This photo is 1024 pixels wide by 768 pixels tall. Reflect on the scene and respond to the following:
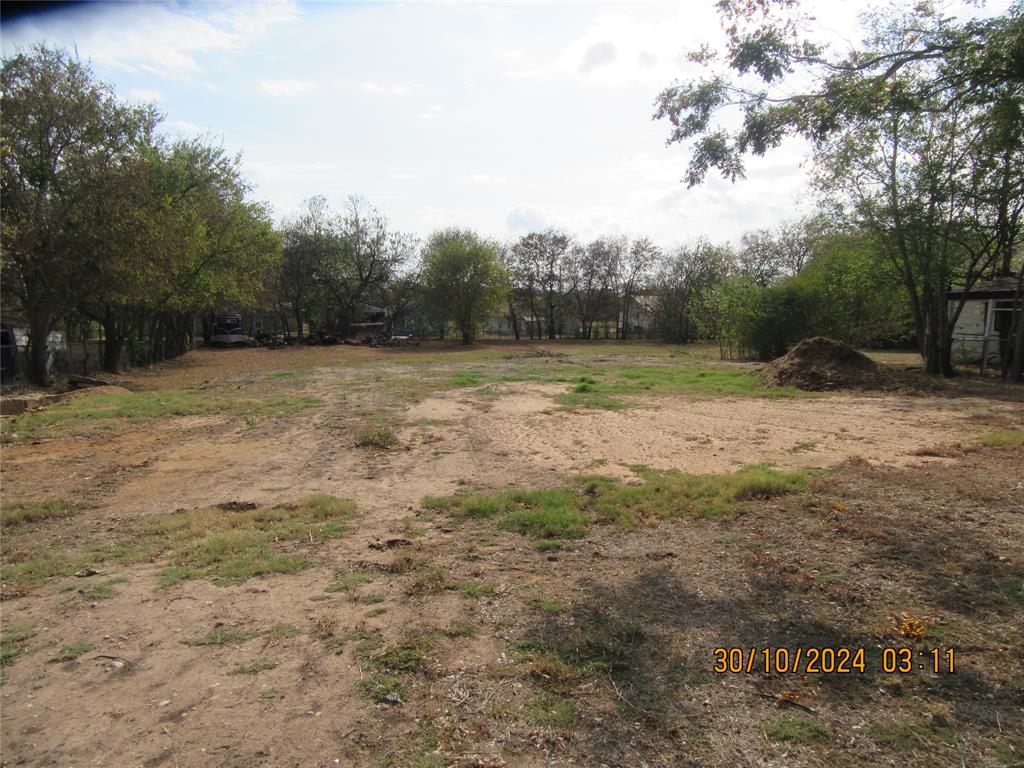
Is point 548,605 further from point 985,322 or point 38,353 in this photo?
point 985,322

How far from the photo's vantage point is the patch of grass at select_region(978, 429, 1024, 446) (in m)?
8.58

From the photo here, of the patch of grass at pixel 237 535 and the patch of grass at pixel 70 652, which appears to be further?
the patch of grass at pixel 237 535

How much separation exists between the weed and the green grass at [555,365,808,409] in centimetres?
973

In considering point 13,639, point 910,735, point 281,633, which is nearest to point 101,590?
point 13,639

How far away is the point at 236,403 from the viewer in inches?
556

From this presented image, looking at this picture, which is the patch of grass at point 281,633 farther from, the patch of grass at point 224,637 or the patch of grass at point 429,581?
the patch of grass at point 429,581

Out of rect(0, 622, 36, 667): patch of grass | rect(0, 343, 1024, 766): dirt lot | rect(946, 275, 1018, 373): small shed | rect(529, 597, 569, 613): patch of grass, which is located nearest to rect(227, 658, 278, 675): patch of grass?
rect(0, 343, 1024, 766): dirt lot

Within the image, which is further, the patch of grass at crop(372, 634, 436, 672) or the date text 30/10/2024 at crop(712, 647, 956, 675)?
the patch of grass at crop(372, 634, 436, 672)

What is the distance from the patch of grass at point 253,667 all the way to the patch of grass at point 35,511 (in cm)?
432

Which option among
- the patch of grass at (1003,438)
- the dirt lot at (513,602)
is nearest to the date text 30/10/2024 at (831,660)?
the dirt lot at (513,602)

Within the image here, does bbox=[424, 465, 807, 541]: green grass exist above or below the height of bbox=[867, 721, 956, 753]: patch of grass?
above

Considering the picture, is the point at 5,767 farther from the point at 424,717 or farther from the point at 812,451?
the point at 812,451

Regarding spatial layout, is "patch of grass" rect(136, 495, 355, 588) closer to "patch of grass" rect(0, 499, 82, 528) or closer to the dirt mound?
"patch of grass" rect(0, 499, 82, 528)

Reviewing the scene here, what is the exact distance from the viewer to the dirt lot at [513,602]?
105 inches
